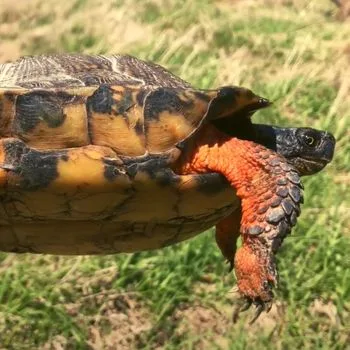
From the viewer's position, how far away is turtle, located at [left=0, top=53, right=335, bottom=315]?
2.12 metres

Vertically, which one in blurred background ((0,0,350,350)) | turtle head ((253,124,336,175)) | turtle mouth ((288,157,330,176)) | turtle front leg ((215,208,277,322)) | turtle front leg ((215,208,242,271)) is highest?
turtle head ((253,124,336,175))

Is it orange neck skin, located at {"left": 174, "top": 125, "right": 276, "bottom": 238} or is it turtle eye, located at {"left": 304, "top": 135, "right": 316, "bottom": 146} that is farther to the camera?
turtle eye, located at {"left": 304, "top": 135, "right": 316, "bottom": 146}

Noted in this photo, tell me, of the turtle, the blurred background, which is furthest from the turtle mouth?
the blurred background

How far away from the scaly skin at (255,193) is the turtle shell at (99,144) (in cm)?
5

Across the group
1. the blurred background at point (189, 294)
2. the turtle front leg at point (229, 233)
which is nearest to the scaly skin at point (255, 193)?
the turtle front leg at point (229, 233)

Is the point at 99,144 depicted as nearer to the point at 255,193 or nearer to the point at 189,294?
the point at 255,193

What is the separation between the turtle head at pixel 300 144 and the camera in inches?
98.0

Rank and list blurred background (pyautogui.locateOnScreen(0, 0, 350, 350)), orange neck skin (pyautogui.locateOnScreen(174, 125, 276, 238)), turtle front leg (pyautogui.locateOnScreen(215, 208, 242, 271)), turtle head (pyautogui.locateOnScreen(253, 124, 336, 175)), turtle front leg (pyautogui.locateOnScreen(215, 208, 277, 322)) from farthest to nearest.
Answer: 1. blurred background (pyautogui.locateOnScreen(0, 0, 350, 350))
2. turtle front leg (pyautogui.locateOnScreen(215, 208, 242, 271))
3. turtle head (pyautogui.locateOnScreen(253, 124, 336, 175))
4. orange neck skin (pyautogui.locateOnScreen(174, 125, 276, 238))
5. turtle front leg (pyautogui.locateOnScreen(215, 208, 277, 322))

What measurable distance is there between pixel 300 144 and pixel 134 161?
2.01ft

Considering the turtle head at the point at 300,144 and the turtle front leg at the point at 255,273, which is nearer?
the turtle front leg at the point at 255,273

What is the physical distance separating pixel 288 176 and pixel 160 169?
0.34 meters

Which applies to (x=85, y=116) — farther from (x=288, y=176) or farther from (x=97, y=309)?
(x=97, y=309)

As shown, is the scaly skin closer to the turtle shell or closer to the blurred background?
the turtle shell

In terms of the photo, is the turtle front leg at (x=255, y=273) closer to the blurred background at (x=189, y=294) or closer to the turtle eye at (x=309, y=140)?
the turtle eye at (x=309, y=140)
